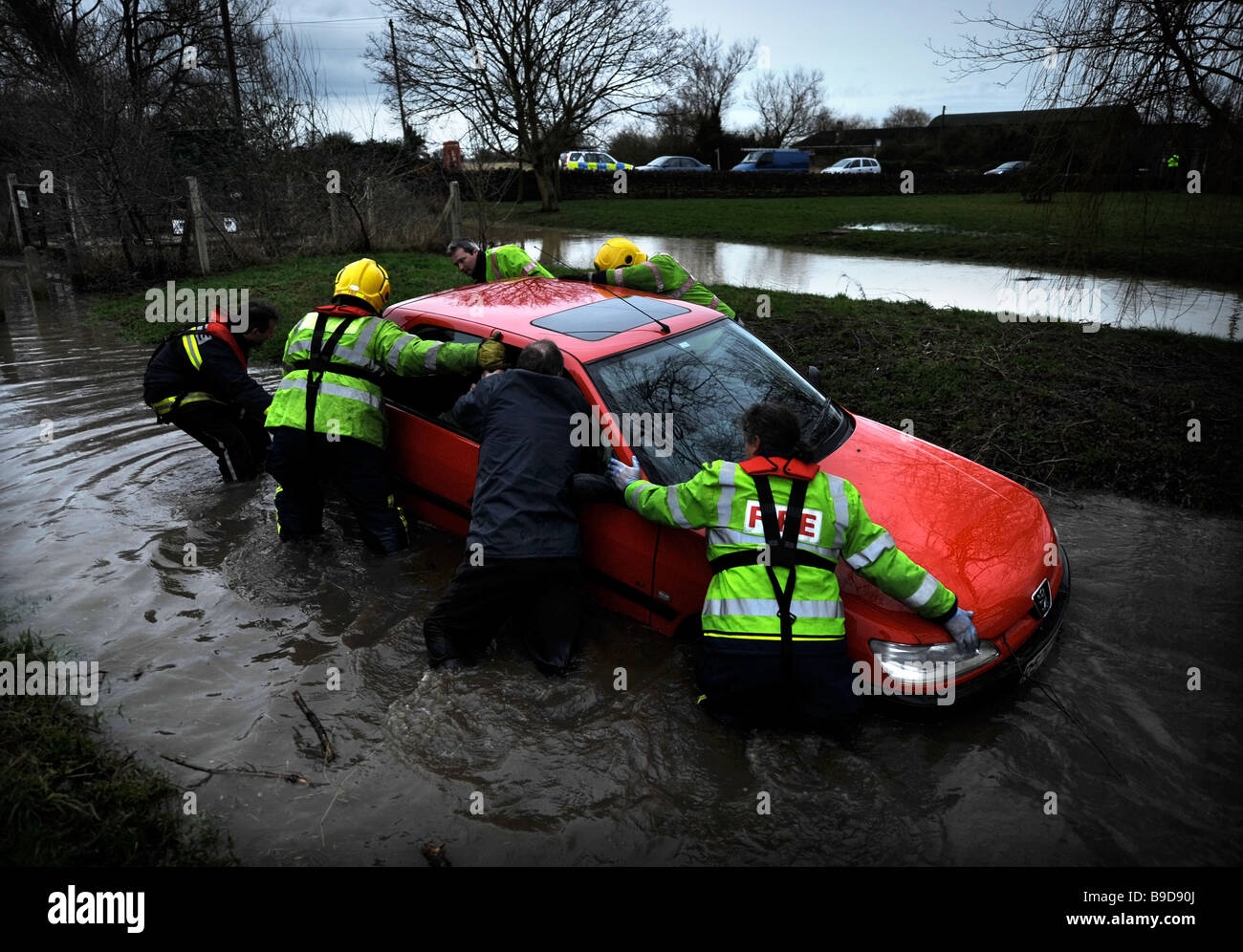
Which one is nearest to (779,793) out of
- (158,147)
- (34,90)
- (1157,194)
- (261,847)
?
(261,847)

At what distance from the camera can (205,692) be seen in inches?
157

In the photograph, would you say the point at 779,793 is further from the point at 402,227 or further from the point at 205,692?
the point at 402,227

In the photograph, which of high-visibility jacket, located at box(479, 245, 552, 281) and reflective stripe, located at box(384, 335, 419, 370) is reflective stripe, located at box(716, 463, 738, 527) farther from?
high-visibility jacket, located at box(479, 245, 552, 281)

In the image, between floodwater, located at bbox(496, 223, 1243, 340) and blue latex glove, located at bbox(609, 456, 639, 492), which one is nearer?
blue latex glove, located at bbox(609, 456, 639, 492)

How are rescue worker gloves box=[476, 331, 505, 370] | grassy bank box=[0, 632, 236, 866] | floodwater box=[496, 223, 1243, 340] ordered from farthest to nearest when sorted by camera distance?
floodwater box=[496, 223, 1243, 340]
rescue worker gloves box=[476, 331, 505, 370]
grassy bank box=[0, 632, 236, 866]

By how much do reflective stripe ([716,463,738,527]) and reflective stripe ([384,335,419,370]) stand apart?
2.25m

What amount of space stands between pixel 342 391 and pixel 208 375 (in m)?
1.76

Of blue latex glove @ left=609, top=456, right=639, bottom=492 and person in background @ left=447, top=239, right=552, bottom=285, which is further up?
person in background @ left=447, top=239, right=552, bottom=285

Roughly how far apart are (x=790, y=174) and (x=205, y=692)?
1236 inches

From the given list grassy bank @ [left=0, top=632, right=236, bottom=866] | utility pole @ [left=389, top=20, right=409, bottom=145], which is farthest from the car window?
utility pole @ [left=389, top=20, right=409, bottom=145]

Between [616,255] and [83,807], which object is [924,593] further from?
[616,255]

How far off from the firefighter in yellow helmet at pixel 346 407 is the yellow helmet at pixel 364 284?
37mm

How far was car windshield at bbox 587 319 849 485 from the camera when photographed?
417 centimetres
